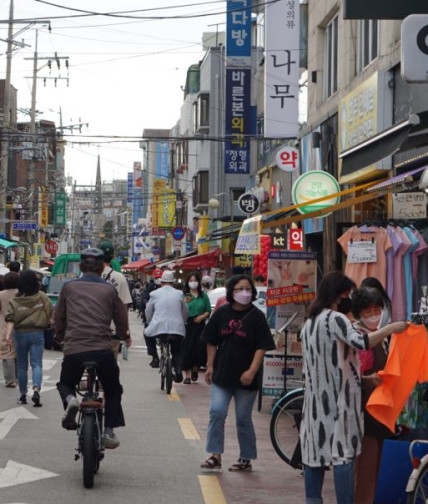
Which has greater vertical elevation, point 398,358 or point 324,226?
point 324,226

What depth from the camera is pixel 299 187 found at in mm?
18047

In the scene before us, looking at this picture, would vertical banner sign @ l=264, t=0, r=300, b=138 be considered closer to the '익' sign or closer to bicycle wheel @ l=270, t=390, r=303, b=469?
bicycle wheel @ l=270, t=390, r=303, b=469

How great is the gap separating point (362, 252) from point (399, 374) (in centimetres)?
602

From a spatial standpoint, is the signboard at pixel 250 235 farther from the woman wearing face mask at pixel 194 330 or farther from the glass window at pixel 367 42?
the glass window at pixel 367 42

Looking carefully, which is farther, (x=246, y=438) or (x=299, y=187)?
(x=299, y=187)

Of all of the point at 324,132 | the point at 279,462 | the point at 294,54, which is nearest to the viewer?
the point at 279,462

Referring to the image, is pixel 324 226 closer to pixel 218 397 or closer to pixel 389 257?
pixel 389 257

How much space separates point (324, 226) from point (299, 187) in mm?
3626

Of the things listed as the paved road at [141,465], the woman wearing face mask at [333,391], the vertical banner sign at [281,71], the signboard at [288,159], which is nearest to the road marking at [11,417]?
the paved road at [141,465]

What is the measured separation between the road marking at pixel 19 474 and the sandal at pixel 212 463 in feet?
4.72

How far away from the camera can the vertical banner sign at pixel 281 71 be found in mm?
27281

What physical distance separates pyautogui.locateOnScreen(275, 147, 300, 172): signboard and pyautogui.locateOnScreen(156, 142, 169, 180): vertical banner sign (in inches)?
2915

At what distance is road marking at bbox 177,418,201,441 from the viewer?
12602mm

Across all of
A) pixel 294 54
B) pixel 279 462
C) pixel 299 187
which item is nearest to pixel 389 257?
pixel 279 462
